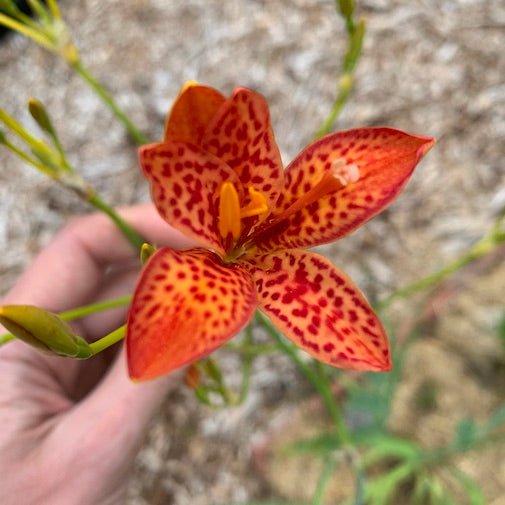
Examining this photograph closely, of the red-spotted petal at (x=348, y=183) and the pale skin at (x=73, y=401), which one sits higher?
the red-spotted petal at (x=348, y=183)

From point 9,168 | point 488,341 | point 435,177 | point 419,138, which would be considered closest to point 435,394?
point 488,341

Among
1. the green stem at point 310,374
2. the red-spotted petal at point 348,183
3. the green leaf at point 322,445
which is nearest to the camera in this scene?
the red-spotted petal at point 348,183

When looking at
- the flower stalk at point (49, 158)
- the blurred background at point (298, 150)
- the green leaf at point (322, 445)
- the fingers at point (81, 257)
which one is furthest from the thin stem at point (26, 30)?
the green leaf at point (322, 445)

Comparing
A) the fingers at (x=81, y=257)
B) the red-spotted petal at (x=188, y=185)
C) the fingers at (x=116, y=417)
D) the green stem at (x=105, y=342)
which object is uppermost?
the red-spotted petal at (x=188, y=185)

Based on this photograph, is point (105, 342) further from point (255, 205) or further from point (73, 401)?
point (73, 401)

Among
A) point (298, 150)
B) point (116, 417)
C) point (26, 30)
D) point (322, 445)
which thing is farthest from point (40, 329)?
point (298, 150)

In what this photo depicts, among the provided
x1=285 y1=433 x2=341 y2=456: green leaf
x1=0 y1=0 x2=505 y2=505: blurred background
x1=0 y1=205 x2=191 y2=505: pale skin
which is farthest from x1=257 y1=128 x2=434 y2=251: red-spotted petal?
x1=0 y1=0 x2=505 y2=505: blurred background

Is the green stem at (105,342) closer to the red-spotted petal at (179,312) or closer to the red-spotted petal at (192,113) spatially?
the red-spotted petal at (179,312)
